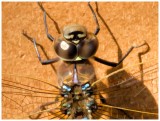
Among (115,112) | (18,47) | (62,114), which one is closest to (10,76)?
(18,47)

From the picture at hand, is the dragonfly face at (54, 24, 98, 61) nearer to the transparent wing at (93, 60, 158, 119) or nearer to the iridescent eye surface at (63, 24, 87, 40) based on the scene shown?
the iridescent eye surface at (63, 24, 87, 40)

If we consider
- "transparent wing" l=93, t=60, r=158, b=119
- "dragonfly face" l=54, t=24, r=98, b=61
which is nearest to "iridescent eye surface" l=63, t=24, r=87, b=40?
"dragonfly face" l=54, t=24, r=98, b=61

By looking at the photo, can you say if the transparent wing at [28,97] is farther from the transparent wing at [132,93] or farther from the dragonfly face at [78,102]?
the transparent wing at [132,93]

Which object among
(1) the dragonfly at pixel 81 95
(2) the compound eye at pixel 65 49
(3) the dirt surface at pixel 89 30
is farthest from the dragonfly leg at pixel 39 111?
(2) the compound eye at pixel 65 49

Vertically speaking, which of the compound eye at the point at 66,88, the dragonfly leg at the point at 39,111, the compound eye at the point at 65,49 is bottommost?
the dragonfly leg at the point at 39,111

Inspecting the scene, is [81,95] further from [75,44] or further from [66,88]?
[75,44]

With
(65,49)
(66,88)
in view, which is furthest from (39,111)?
(65,49)
